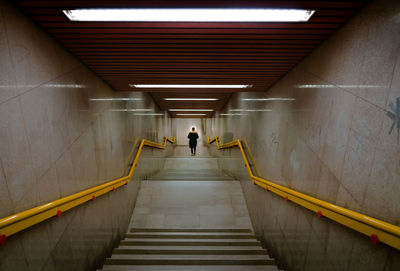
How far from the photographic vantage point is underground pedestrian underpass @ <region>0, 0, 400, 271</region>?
162cm

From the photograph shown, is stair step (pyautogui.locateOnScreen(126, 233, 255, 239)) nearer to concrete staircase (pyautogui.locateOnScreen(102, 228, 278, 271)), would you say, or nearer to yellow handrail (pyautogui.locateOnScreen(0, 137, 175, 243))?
concrete staircase (pyautogui.locateOnScreen(102, 228, 278, 271))

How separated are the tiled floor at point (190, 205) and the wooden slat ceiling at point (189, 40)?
3.13 m

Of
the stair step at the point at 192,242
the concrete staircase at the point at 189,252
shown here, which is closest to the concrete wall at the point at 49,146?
the concrete staircase at the point at 189,252

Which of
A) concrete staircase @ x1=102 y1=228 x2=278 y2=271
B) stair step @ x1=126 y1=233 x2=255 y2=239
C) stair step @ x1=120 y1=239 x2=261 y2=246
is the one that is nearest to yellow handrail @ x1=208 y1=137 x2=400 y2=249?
concrete staircase @ x1=102 y1=228 x2=278 y2=271

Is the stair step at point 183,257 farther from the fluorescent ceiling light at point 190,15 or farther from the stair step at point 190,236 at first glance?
the fluorescent ceiling light at point 190,15

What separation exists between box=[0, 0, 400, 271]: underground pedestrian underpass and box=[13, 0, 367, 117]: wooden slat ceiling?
0.02 m

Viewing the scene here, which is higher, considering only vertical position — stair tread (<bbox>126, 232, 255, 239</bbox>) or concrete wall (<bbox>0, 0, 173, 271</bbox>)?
concrete wall (<bbox>0, 0, 173, 271</bbox>)

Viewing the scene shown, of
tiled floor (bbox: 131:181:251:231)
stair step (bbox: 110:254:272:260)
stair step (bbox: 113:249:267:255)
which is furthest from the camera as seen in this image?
tiled floor (bbox: 131:181:251:231)

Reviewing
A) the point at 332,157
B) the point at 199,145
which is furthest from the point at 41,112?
the point at 199,145

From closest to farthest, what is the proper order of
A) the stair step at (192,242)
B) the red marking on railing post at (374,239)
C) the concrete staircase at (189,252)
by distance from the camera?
the red marking on railing post at (374,239) → the concrete staircase at (189,252) → the stair step at (192,242)

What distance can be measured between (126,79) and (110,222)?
2.35 m

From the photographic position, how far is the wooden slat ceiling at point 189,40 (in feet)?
5.54

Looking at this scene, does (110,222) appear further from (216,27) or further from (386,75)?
(386,75)

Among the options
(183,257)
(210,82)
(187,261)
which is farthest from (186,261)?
(210,82)
